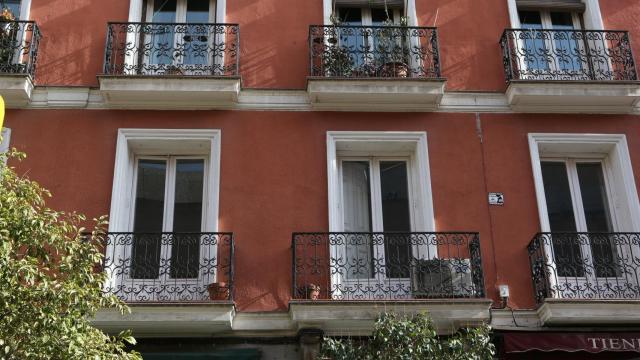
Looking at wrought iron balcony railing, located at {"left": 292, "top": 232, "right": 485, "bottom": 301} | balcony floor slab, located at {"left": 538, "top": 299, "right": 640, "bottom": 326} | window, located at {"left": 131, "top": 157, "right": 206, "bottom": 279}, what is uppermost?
window, located at {"left": 131, "top": 157, "right": 206, "bottom": 279}

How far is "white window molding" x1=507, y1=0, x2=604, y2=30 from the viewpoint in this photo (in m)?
13.4

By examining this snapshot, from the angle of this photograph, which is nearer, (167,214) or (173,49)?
(167,214)

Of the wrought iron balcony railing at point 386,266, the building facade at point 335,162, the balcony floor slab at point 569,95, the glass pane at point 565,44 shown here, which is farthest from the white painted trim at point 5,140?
the glass pane at point 565,44

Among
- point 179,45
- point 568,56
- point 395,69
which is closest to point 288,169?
point 395,69

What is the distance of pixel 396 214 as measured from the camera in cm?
1212

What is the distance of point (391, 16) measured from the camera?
13789 millimetres

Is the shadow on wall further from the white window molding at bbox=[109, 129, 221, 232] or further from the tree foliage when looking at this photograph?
the tree foliage

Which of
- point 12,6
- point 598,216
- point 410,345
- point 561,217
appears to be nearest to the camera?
point 410,345

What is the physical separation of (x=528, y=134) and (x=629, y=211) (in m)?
1.87

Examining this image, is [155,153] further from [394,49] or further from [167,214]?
[394,49]

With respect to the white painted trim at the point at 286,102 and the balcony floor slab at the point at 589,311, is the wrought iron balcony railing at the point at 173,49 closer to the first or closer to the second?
the white painted trim at the point at 286,102

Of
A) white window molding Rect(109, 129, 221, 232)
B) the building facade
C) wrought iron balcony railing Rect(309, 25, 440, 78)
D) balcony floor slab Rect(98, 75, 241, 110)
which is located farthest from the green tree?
wrought iron balcony railing Rect(309, 25, 440, 78)

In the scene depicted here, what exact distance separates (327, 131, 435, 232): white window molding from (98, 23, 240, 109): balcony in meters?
1.77

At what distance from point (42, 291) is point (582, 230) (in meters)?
7.90
